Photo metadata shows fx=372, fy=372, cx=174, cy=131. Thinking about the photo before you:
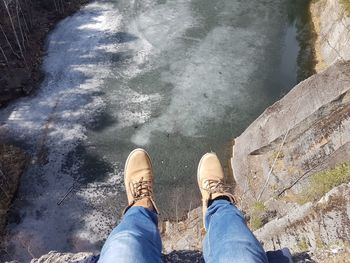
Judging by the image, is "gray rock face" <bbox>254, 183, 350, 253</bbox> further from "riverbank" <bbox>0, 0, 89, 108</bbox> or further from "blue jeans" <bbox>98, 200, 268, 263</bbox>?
"riverbank" <bbox>0, 0, 89, 108</bbox>

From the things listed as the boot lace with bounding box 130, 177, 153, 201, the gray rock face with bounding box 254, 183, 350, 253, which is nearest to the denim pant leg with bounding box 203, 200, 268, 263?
the boot lace with bounding box 130, 177, 153, 201

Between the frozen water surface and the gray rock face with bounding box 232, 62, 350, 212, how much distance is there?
3.13 feet

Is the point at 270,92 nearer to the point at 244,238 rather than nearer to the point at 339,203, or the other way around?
the point at 339,203

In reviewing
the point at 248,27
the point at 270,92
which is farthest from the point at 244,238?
the point at 248,27

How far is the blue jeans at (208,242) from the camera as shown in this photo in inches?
117

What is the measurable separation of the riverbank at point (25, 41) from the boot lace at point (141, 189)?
907 centimetres

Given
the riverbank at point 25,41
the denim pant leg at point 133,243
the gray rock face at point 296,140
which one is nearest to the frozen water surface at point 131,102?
the riverbank at point 25,41

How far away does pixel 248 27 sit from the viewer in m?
15.5

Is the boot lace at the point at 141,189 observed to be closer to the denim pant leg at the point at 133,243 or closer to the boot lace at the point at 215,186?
the boot lace at the point at 215,186

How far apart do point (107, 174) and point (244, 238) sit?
7885 mm

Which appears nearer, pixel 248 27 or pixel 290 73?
pixel 290 73

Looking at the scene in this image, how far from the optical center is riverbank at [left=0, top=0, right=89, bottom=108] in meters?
12.8

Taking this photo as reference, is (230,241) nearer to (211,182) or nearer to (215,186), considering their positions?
(215,186)

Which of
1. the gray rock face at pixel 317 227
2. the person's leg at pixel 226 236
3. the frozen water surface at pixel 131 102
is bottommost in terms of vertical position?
the frozen water surface at pixel 131 102
